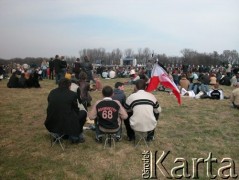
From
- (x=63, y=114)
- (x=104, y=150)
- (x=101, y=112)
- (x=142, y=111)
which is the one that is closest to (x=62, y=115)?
(x=63, y=114)

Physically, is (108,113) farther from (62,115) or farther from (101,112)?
(62,115)

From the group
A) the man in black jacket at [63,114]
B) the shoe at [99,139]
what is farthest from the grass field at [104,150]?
the man in black jacket at [63,114]

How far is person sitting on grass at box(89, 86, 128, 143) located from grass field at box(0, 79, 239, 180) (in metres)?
0.52

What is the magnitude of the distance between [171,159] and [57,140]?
264 centimetres

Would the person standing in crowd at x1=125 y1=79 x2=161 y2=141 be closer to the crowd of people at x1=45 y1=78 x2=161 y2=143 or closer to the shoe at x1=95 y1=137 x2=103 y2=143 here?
the crowd of people at x1=45 y1=78 x2=161 y2=143

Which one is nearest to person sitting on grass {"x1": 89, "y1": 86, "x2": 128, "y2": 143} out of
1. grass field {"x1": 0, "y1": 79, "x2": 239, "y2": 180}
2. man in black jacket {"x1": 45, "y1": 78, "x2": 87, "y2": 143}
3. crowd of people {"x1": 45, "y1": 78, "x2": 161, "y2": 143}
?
crowd of people {"x1": 45, "y1": 78, "x2": 161, "y2": 143}

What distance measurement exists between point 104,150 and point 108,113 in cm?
83

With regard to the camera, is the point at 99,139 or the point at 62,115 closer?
the point at 62,115

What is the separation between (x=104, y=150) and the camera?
667 cm

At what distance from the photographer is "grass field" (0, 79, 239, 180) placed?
5547 mm

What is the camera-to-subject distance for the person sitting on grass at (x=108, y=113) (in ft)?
21.6

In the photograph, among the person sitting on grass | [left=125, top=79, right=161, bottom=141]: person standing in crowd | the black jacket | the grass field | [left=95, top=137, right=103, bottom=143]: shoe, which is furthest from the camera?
[left=95, top=137, right=103, bottom=143]: shoe

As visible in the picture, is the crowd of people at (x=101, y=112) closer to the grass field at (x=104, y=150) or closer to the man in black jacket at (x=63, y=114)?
the man in black jacket at (x=63, y=114)

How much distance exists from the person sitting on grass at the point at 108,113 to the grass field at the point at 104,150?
520 mm
